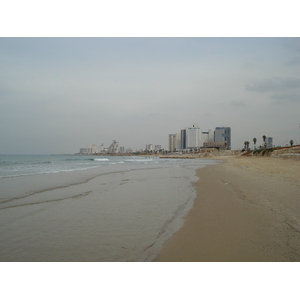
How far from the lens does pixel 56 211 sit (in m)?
7.14

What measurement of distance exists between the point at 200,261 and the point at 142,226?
212 centimetres

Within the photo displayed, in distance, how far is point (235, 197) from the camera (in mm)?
9031

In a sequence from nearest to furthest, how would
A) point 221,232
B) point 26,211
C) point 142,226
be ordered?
point 221,232, point 142,226, point 26,211

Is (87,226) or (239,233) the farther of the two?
(87,226)

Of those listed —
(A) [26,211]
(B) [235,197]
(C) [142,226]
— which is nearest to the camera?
(C) [142,226]

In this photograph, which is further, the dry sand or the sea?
the sea

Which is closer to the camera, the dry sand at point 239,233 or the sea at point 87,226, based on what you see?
the dry sand at point 239,233

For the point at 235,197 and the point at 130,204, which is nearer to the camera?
the point at 130,204

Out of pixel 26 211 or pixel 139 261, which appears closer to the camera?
pixel 139 261

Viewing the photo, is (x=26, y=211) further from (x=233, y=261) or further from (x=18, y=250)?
(x=233, y=261)

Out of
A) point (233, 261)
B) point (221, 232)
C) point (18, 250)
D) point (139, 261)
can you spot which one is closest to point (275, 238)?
point (221, 232)

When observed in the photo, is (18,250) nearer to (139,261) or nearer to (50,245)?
(50,245)
